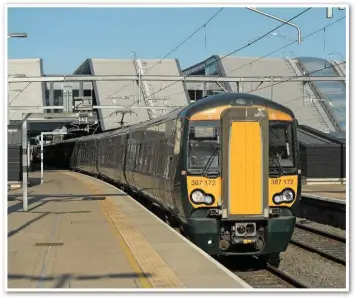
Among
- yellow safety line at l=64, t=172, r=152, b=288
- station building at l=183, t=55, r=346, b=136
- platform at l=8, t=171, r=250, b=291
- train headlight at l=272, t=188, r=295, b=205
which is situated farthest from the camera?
station building at l=183, t=55, r=346, b=136

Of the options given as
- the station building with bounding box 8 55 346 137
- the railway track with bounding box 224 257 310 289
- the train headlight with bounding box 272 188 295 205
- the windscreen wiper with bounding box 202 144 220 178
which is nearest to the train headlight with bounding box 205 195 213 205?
the windscreen wiper with bounding box 202 144 220 178

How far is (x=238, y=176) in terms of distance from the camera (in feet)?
32.0

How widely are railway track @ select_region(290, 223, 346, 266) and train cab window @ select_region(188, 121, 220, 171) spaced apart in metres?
3.98

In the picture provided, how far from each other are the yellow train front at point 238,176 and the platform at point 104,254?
0.69 meters

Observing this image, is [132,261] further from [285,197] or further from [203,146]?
[285,197]

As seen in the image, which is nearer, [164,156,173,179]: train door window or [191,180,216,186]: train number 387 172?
[191,180,216,186]: train number 387 172

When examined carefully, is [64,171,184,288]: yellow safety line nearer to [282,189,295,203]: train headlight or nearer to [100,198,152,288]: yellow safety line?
[100,198,152,288]: yellow safety line

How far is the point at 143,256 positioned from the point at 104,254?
2.33 ft

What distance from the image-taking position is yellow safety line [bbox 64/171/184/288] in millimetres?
7426

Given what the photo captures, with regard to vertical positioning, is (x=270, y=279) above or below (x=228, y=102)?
below

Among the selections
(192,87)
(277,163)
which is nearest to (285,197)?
(277,163)

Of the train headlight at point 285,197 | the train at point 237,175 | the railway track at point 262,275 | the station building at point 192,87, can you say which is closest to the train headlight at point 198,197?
the train at point 237,175

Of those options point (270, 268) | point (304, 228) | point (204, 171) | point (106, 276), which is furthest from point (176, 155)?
point (304, 228)

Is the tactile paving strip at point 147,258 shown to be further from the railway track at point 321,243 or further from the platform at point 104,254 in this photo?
the railway track at point 321,243
